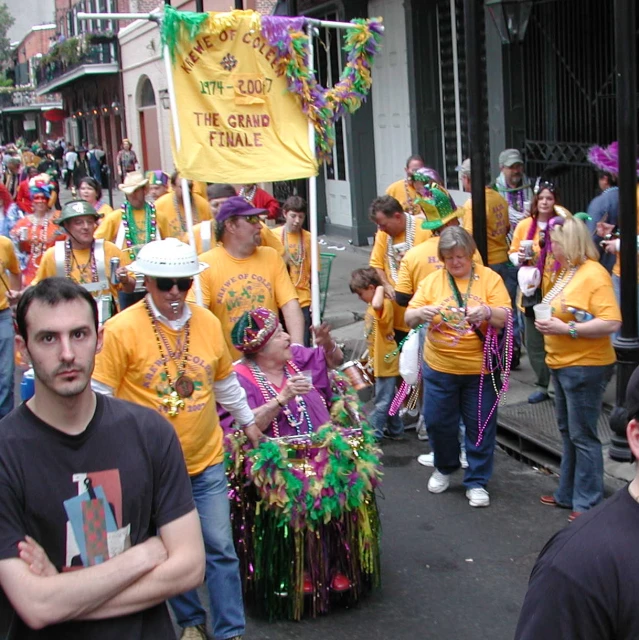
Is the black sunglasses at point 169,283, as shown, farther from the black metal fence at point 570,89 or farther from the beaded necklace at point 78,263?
the black metal fence at point 570,89

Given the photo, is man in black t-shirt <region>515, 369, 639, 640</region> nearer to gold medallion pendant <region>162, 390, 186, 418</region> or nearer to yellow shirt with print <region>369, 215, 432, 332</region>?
gold medallion pendant <region>162, 390, 186, 418</region>

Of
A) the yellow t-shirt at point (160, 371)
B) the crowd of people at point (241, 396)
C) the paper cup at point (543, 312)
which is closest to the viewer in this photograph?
the crowd of people at point (241, 396)

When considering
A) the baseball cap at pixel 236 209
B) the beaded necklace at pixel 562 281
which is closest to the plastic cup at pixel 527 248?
the beaded necklace at pixel 562 281

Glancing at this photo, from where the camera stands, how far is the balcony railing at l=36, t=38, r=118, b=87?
37.1 meters

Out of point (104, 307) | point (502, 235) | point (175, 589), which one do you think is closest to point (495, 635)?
point (175, 589)

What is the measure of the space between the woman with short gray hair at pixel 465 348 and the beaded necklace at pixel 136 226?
2.93 metres

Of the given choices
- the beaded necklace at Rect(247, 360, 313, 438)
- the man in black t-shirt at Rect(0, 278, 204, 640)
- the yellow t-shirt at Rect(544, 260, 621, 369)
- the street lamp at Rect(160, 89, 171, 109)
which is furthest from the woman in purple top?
the street lamp at Rect(160, 89, 171, 109)

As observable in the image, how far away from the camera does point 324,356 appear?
547 cm

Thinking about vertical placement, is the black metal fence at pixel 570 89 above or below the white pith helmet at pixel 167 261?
above

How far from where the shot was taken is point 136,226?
28.8 ft

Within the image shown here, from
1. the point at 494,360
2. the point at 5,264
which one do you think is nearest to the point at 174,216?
the point at 5,264

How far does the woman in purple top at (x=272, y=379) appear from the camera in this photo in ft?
16.4

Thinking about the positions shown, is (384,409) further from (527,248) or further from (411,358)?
(527,248)

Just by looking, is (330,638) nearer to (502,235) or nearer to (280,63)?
(280,63)
